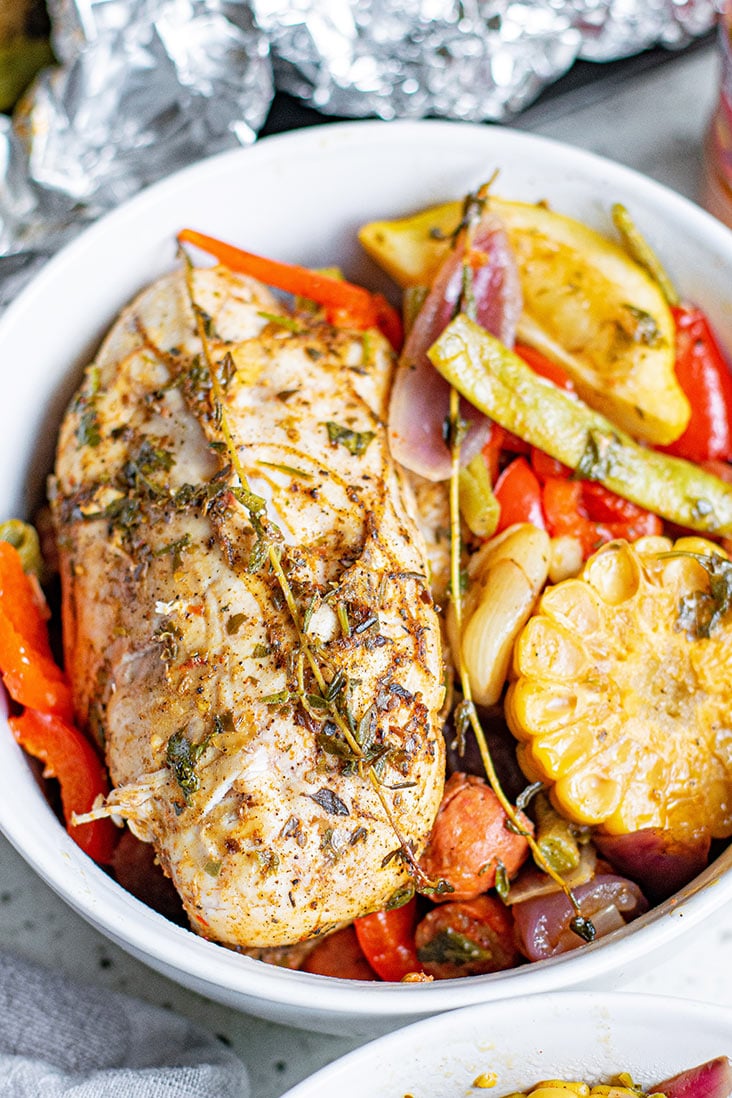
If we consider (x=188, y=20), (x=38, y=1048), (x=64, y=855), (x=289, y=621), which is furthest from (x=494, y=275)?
(x=38, y=1048)

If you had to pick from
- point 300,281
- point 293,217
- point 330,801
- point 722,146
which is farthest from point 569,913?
point 722,146

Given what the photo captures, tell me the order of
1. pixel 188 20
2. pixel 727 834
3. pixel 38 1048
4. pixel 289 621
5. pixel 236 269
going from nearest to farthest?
pixel 289 621
pixel 727 834
pixel 38 1048
pixel 236 269
pixel 188 20

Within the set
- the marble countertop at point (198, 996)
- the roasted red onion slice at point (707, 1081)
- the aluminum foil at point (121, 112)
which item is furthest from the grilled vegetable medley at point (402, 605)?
the aluminum foil at point (121, 112)

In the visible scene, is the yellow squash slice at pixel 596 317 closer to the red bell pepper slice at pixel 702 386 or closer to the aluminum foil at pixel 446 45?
the red bell pepper slice at pixel 702 386

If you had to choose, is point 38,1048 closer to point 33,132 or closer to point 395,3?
point 33,132

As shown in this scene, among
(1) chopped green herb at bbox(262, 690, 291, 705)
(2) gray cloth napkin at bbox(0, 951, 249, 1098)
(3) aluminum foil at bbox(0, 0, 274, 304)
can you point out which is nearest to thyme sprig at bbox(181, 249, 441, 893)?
(1) chopped green herb at bbox(262, 690, 291, 705)

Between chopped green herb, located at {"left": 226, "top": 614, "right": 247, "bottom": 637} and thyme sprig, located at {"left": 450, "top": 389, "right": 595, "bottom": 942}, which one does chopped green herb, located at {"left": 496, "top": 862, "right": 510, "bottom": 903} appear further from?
chopped green herb, located at {"left": 226, "top": 614, "right": 247, "bottom": 637}
